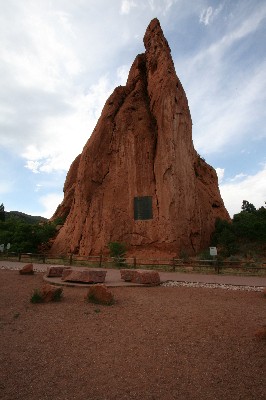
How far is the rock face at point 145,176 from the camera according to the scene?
24.9 metres

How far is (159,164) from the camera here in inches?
1029

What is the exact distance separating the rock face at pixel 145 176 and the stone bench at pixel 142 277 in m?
11.0

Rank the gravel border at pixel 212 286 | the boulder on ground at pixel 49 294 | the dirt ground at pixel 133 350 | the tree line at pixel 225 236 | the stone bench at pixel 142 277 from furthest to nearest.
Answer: the tree line at pixel 225 236 < the stone bench at pixel 142 277 < the gravel border at pixel 212 286 < the boulder on ground at pixel 49 294 < the dirt ground at pixel 133 350

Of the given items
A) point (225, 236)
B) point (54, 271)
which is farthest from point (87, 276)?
point (225, 236)

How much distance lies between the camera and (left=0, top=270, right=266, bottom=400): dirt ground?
4.26 meters

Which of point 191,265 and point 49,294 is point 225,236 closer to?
point 191,265

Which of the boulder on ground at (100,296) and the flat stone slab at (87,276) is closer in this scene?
the boulder on ground at (100,296)

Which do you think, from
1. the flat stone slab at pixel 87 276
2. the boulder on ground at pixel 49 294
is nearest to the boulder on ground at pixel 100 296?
the boulder on ground at pixel 49 294

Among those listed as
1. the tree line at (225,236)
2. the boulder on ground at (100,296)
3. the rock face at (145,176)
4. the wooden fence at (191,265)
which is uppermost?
the rock face at (145,176)

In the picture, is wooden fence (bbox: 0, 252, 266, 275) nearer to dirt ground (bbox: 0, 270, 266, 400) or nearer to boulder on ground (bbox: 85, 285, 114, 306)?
dirt ground (bbox: 0, 270, 266, 400)

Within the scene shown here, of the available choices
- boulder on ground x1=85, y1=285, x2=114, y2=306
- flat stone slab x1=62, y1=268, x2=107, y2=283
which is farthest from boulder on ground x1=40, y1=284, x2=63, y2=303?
flat stone slab x1=62, y1=268, x2=107, y2=283

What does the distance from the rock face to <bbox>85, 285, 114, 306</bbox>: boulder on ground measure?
14952 mm

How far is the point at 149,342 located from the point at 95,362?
50.8 inches

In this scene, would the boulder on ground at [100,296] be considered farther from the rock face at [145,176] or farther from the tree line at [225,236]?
the tree line at [225,236]
